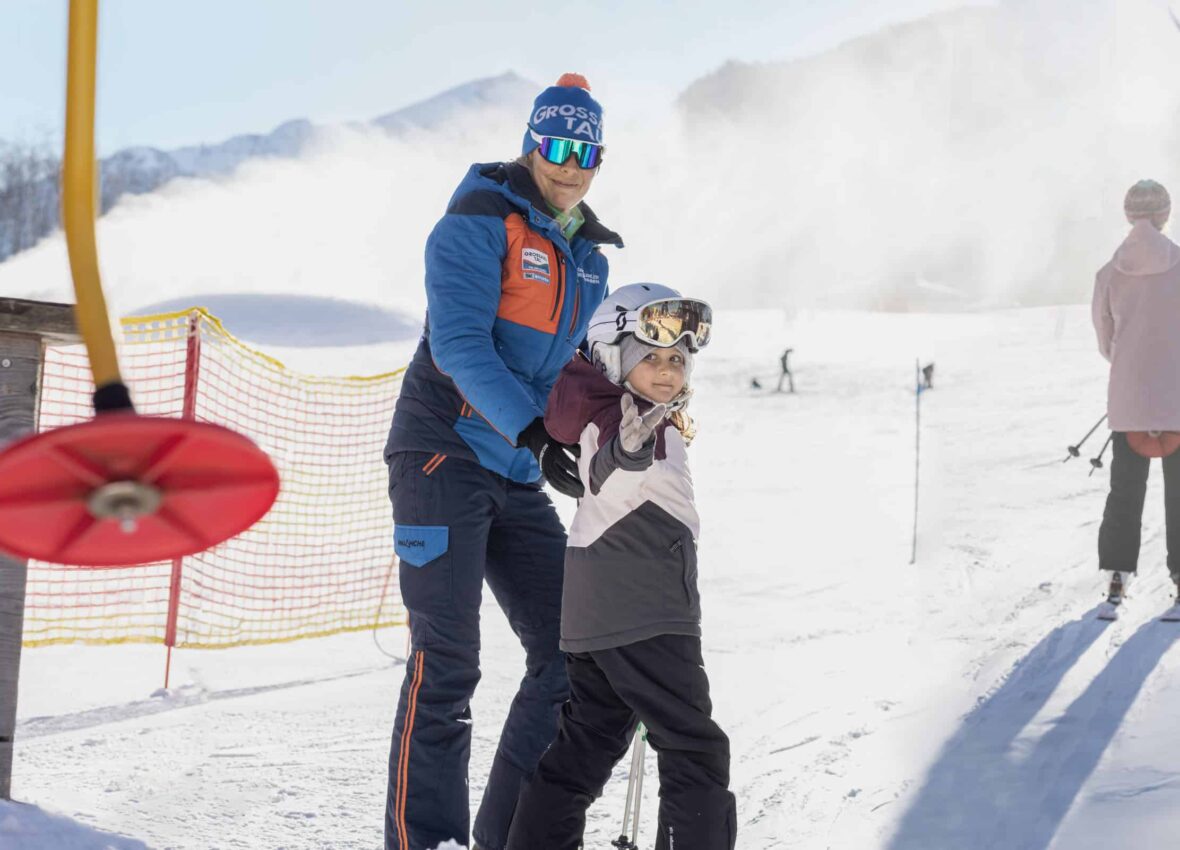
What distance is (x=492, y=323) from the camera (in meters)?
2.68

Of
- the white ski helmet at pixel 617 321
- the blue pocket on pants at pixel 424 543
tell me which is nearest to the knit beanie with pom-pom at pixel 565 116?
the white ski helmet at pixel 617 321

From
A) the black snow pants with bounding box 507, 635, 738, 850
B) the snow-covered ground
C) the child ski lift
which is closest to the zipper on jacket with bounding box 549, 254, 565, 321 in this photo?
the black snow pants with bounding box 507, 635, 738, 850

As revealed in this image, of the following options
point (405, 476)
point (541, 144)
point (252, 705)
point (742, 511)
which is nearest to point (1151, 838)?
point (405, 476)

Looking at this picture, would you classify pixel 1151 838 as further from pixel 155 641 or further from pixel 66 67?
pixel 155 641

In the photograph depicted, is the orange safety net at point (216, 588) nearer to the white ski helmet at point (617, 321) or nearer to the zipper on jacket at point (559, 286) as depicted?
the zipper on jacket at point (559, 286)

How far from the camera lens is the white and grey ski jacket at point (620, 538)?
2.39 metres

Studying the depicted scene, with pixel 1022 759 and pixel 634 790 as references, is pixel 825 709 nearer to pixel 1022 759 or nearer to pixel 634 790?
pixel 1022 759

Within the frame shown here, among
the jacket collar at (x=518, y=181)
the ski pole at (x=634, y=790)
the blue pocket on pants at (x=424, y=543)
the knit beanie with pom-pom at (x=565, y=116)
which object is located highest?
the knit beanie with pom-pom at (x=565, y=116)

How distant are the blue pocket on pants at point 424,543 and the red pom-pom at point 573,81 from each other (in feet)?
4.09

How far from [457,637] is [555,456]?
51cm

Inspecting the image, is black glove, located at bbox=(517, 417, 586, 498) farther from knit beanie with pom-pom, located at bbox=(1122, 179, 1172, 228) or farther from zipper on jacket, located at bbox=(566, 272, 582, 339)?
knit beanie with pom-pom, located at bbox=(1122, 179, 1172, 228)

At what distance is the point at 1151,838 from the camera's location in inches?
108

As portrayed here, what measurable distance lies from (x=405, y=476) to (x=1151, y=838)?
81.7 inches

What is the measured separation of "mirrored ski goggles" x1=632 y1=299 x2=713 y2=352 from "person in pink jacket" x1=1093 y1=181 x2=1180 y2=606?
3.48 m
